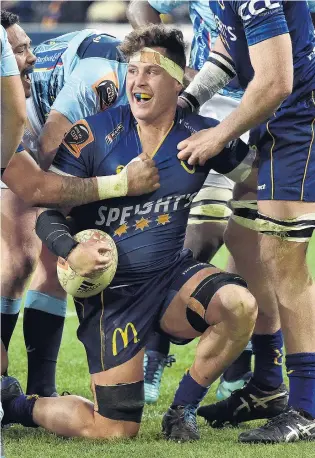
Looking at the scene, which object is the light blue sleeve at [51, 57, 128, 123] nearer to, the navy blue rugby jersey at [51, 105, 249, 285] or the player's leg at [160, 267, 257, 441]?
the navy blue rugby jersey at [51, 105, 249, 285]

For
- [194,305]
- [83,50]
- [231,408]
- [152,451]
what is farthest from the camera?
→ [83,50]

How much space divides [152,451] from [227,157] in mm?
1304

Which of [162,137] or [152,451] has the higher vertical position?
[162,137]

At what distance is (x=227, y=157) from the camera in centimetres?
453

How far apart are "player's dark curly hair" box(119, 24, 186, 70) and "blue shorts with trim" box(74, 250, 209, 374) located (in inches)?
36.5

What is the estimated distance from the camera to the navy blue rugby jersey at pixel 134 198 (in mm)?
4418

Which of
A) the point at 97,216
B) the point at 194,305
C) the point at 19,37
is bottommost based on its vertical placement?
the point at 194,305

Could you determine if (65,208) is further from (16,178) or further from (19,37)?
(19,37)

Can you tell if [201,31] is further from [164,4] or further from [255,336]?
[255,336]

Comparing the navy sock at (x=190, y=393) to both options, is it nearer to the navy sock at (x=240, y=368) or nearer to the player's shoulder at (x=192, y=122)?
the navy sock at (x=240, y=368)

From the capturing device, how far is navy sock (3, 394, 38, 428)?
4.41m

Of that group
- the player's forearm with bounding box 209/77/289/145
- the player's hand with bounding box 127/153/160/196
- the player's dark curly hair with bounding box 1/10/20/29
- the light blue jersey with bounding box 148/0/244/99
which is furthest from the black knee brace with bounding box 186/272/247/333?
the light blue jersey with bounding box 148/0/244/99

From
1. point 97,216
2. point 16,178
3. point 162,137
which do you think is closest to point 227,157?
point 162,137

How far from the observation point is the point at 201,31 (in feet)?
19.9
